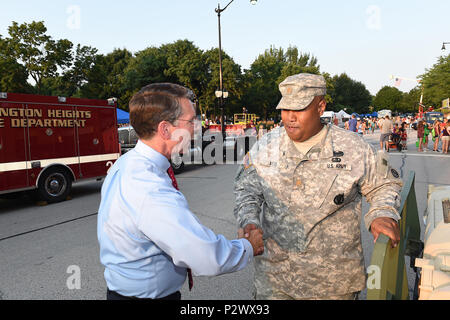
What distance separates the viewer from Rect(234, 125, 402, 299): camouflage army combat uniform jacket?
197cm

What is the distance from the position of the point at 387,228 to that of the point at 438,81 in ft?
130

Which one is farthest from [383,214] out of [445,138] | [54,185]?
[445,138]

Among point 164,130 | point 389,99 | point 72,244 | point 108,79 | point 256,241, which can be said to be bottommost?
point 72,244

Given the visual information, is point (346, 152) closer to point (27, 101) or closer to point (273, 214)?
point (273, 214)

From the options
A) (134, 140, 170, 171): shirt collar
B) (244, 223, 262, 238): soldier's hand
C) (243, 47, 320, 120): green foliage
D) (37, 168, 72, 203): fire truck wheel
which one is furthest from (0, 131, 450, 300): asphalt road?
(243, 47, 320, 120): green foliage

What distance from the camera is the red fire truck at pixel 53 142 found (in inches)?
285

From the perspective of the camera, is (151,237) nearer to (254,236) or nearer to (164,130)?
(164,130)

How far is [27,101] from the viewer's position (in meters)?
7.45

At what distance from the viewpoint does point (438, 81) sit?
114 ft

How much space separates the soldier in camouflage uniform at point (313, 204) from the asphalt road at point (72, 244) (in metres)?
1.61

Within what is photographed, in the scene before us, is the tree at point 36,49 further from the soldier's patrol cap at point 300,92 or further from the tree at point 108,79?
the soldier's patrol cap at point 300,92

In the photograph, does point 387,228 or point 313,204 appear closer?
point 387,228
